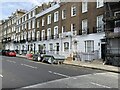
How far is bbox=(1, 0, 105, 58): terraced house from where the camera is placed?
32016 mm

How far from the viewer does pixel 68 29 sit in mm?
40562

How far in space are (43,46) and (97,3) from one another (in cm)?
2232

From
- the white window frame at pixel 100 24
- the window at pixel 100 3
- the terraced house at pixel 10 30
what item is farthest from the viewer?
the terraced house at pixel 10 30

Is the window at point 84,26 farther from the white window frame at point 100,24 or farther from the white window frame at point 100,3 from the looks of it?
the white window frame at point 100,3

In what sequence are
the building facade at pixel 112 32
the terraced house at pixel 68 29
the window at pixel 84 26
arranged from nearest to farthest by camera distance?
the building facade at pixel 112 32 < the terraced house at pixel 68 29 < the window at pixel 84 26

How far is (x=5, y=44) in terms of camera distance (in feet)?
308

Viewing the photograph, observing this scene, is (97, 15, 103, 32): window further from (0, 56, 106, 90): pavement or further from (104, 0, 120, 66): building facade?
(0, 56, 106, 90): pavement

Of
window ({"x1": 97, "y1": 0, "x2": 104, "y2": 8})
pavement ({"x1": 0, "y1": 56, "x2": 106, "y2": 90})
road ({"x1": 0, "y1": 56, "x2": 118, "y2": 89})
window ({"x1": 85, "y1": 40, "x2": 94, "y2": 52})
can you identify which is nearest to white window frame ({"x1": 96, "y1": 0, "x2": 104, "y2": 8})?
window ({"x1": 97, "y1": 0, "x2": 104, "y2": 8})

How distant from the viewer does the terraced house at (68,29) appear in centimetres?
3202

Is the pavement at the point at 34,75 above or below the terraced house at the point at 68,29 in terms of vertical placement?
below

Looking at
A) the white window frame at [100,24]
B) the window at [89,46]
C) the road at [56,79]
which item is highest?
the white window frame at [100,24]

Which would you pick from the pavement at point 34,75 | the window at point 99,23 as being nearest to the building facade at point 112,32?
the window at point 99,23

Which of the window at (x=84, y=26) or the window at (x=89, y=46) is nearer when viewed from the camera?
the window at (x=89, y=46)

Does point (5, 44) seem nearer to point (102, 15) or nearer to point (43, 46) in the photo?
point (43, 46)
